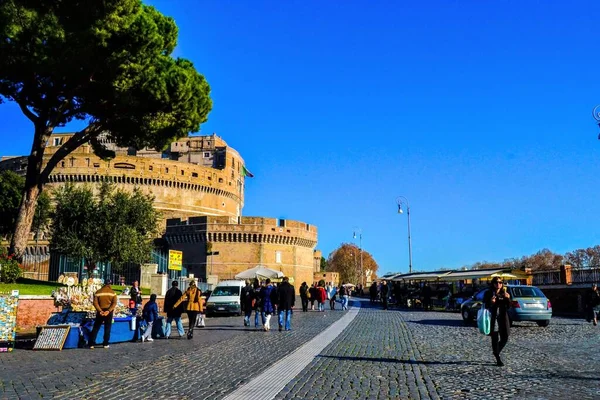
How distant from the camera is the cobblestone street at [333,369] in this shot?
621cm

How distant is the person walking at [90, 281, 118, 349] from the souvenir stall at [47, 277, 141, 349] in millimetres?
352

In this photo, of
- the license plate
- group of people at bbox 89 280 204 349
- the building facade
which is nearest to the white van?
group of people at bbox 89 280 204 349

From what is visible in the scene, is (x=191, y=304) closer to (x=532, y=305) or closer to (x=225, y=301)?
(x=225, y=301)

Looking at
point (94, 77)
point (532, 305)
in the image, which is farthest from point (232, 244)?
point (532, 305)

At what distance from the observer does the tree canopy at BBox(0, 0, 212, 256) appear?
1741 centimetres

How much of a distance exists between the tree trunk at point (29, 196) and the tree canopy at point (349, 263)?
2937 inches

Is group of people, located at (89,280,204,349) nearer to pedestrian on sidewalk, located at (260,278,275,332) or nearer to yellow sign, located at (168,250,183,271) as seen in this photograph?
pedestrian on sidewalk, located at (260,278,275,332)

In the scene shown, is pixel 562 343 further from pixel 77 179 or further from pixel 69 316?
pixel 77 179

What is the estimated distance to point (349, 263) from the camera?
97.7 meters

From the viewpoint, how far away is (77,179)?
6738 cm

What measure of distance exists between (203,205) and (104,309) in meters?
63.8

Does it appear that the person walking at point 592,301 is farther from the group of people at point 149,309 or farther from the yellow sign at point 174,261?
the yellow sign at point 174,261

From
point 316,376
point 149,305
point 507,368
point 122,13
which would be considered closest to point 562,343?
point 507,368

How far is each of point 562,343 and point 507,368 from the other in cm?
455
